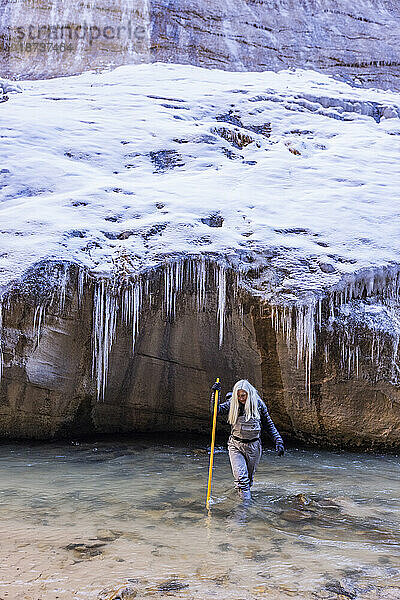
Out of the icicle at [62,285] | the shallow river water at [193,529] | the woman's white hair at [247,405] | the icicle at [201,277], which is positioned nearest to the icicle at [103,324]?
the icicle at [62,285]

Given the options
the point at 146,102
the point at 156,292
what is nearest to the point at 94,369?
the point at 156,292

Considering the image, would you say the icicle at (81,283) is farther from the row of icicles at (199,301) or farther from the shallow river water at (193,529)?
the shallow river water at (193,529)

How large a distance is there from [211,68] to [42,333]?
12.8m

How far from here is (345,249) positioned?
8164 millimetres

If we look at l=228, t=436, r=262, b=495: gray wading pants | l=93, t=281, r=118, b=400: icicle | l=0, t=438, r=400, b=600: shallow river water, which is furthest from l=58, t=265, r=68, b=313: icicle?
l=228, t=436, r=262, b=495: gray wading pants

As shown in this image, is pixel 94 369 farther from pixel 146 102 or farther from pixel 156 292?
pixel 146 102

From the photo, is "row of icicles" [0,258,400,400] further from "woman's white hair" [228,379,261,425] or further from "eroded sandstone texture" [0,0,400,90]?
"eroded sandstone texture" [0,0,400,90]

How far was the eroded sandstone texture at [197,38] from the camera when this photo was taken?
1736cm

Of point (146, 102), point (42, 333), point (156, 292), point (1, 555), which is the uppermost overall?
point (146, 102)

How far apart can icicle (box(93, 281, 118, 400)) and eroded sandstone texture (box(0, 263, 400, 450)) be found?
0.10ft

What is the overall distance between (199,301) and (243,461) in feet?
8.79

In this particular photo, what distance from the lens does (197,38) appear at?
1789 centimetres

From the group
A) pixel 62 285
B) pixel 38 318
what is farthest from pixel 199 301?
pixel 38 318

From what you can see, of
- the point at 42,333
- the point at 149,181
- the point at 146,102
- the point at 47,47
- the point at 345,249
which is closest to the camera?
the point at 42,333
